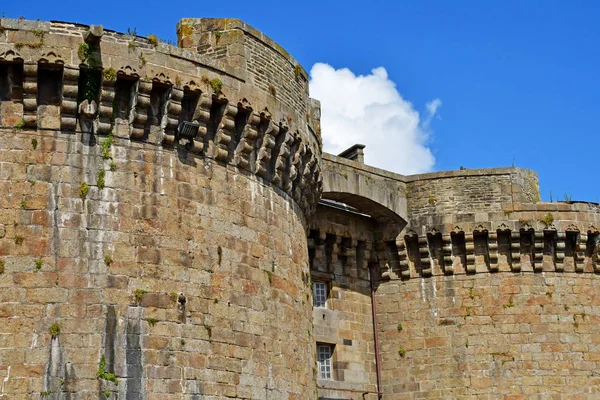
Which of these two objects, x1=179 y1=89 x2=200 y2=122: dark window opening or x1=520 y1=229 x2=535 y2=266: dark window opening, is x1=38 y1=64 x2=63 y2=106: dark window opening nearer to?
x1=179 y1=89 x2=200 y2=122: dark window opening

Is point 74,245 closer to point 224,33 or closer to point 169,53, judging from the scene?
point 169,53

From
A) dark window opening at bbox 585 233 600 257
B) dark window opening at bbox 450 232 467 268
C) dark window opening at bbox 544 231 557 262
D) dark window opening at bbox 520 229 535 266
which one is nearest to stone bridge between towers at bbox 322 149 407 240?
dark window opening at bbox 450 232 467 268

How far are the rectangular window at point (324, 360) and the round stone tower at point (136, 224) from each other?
5083mm

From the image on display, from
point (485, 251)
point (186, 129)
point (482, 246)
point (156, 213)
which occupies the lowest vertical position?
point (156, 213)

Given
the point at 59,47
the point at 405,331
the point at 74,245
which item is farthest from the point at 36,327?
the point at 405,331

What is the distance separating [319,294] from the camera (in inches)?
896

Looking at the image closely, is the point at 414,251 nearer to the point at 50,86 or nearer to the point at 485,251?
the point at 485,251

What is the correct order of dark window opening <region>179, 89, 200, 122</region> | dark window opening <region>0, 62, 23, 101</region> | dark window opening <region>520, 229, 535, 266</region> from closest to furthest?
1. dark window opening <region>0, 62, 23, 101</region>
2. dark window opening <region>179, 89, 200, 122</region>
3. dark window opening <region>520, 229, 535, 266</region>

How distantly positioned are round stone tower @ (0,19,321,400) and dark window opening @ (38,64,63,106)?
0.02 meters

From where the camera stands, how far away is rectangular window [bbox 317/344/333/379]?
22.3 metres

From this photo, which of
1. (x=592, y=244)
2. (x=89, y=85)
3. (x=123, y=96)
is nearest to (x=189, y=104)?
(x=123, y=96)

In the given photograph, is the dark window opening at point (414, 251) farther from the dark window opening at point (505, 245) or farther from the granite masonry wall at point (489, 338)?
the dark window opening at point (505, 245)

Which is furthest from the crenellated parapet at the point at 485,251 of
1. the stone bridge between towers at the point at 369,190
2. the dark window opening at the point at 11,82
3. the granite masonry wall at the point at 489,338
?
the dark window opening at the point at 11,82

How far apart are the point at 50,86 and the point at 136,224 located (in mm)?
2298
